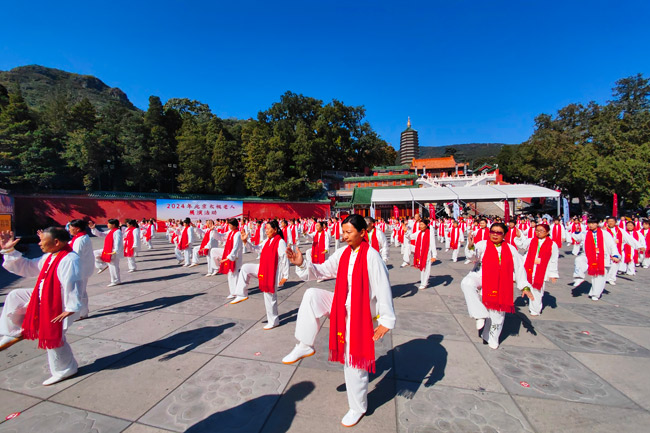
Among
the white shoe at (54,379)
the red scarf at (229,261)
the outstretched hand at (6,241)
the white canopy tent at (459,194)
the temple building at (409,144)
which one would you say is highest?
the temple building at (409,144)

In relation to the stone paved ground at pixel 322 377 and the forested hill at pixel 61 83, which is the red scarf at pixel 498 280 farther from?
the forested hill at pixel 61 83

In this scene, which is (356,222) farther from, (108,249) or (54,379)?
(108,249)

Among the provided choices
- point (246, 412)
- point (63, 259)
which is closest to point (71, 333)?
point (63, 259)

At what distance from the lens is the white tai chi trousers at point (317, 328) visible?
2.49 m

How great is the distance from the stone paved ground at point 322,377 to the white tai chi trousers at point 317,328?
0.22 m

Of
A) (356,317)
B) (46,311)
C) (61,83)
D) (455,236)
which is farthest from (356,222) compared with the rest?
(61,83)

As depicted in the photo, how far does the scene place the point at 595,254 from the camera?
244 inches

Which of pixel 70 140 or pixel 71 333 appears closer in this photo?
pixel 71 333

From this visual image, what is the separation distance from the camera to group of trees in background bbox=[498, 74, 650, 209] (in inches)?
827

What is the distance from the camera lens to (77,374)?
10.4 feet

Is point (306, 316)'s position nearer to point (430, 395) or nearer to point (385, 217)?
point (430, 395)

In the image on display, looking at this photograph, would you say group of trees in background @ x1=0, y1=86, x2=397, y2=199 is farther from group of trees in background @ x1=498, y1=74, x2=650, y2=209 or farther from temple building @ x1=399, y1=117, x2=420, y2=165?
temple building @ x1=399, y1=117, x2=420, y2=165

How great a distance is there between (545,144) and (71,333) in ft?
133

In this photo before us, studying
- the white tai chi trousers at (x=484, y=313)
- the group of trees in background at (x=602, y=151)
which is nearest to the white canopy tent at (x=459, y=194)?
the group of trees in background at (x=602, y=151)
